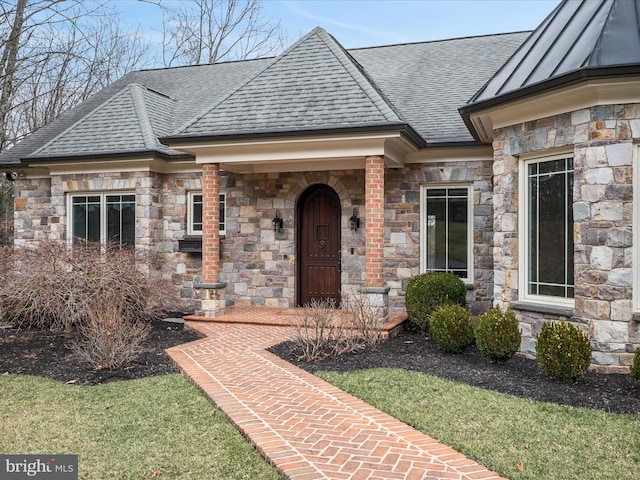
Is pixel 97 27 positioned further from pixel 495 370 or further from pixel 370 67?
pixel 495 370

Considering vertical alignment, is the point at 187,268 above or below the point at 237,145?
below

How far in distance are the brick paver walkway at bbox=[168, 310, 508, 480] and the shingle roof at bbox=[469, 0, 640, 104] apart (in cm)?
438

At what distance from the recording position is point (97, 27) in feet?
71.0

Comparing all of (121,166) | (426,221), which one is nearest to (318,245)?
(426,221)

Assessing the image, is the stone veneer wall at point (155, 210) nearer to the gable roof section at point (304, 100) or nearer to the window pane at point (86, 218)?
the window pane at point (86, 218)

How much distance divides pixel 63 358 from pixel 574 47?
7.78 meters

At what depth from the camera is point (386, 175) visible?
10.2 meters

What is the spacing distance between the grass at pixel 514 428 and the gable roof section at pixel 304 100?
167 inches

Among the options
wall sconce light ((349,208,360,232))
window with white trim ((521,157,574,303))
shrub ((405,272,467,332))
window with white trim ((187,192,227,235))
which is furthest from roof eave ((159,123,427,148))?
shrub ((405,272,467,332))

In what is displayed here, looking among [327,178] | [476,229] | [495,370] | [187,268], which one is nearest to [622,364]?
[495,370]

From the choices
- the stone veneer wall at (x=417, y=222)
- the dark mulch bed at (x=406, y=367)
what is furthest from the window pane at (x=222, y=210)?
the stone veneer wall at (x=417, y=222)

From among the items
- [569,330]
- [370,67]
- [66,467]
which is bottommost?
[66,467]

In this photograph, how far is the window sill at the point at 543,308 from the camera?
657 cm

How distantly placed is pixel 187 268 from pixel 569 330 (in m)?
7.78
